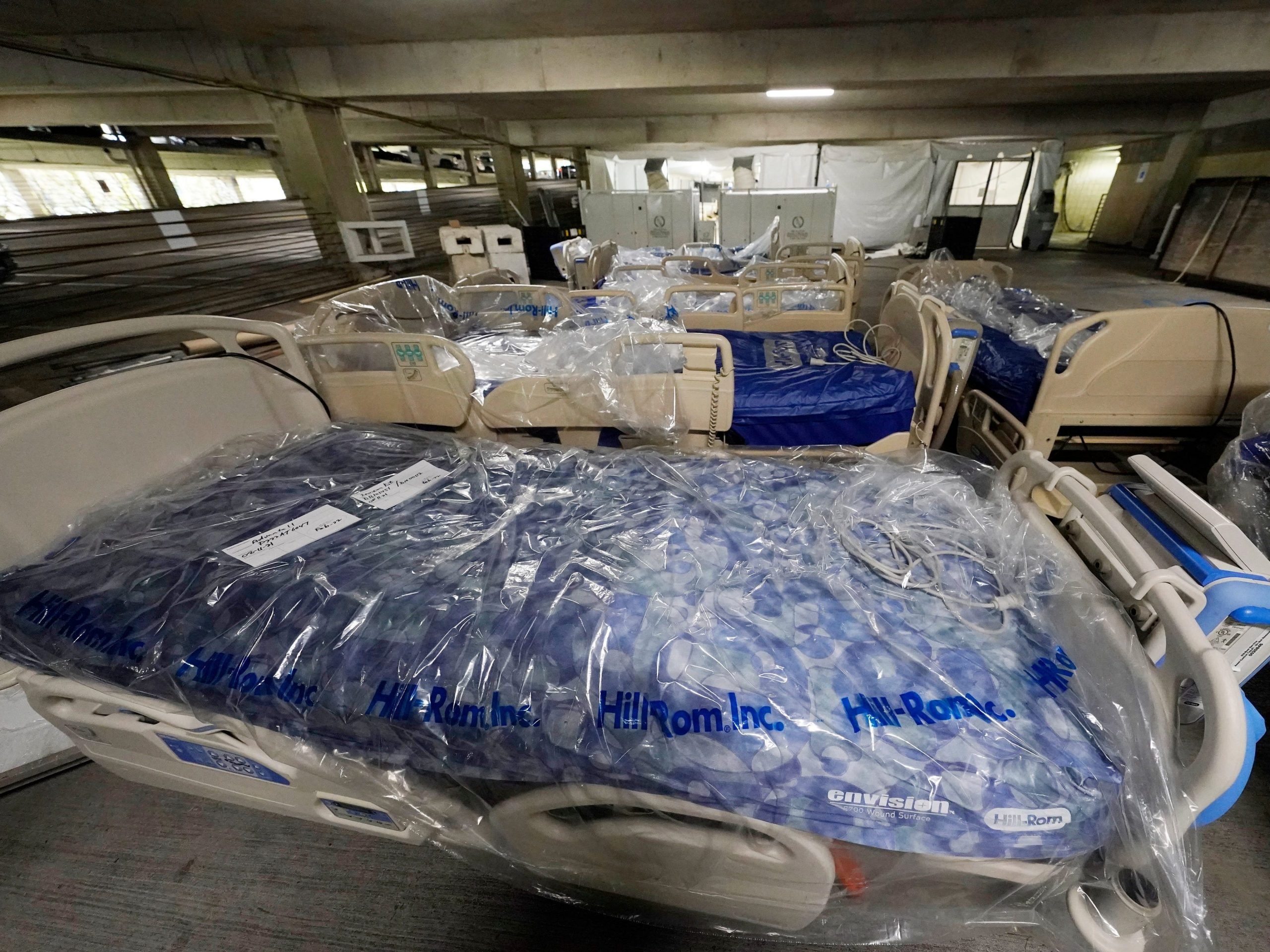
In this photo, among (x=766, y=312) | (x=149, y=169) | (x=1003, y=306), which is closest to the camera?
(x=766, y=312)

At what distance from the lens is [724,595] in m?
1.19

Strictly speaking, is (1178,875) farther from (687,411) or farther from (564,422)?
(564,422)

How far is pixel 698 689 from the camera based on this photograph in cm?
98

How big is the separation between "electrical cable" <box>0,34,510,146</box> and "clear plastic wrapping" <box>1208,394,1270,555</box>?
725cm

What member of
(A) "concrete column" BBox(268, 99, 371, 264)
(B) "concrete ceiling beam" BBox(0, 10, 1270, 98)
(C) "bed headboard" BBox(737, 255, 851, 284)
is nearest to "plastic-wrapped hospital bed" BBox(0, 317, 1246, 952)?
(C) "bed headboard" BBox(737, 255, 851, 284)

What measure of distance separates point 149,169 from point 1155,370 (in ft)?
49.7

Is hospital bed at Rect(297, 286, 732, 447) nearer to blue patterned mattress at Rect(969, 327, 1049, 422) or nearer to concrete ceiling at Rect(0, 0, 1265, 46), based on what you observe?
blue patterned mattress at Rect(969, 327, 1049, 422)

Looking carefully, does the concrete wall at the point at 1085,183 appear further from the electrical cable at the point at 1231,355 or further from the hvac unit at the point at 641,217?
the electrical cable at the point at 1231,355

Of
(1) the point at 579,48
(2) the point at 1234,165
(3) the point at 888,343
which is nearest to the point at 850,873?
(3) the point at 888,343

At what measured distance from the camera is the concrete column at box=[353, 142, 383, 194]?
10297 millimetres

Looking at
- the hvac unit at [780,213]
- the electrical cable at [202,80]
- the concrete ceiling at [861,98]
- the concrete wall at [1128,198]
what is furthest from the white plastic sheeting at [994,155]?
the electrical cable at [202,80]

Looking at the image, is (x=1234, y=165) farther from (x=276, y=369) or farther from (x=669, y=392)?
(x=276, y=369)

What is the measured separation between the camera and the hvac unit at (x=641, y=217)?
825 centimetres

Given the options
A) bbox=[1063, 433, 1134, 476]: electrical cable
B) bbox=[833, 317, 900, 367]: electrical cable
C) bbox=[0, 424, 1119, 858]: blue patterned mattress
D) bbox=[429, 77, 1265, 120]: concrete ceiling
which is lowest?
Answer: bbox=[1063, 433, 1134, 476]: electrical cable
